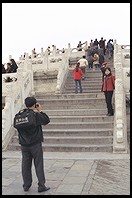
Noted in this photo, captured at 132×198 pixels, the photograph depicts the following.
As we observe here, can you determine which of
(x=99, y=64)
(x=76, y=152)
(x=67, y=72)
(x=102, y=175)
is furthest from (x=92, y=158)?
(x=99, y=64)

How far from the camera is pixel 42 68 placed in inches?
784

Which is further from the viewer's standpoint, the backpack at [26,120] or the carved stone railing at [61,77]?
the carved stone railing at [61,77]

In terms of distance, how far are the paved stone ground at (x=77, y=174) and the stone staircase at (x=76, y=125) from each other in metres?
0.46

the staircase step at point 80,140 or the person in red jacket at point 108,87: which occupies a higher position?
the person in red jacket at point 108,87

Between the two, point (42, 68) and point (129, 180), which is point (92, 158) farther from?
point (42, 68)

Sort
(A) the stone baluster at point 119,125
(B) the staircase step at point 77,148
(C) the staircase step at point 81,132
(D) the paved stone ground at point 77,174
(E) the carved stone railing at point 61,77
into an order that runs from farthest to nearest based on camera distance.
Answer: (E) the carved stone railing at point 61,77
(C) the staircase step at point 81,132
(B) the staircase step at point 77,148
(A) the stone baluster at point 119,125
(D) the paved stone ground at point 77,174

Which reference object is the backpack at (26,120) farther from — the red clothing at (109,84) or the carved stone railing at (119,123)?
the red clothing at (109,84)

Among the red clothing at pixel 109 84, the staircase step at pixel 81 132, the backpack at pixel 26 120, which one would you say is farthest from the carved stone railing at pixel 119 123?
the backpack at pixel 26 120

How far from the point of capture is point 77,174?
7305 millimetres

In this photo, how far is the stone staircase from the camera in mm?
10055

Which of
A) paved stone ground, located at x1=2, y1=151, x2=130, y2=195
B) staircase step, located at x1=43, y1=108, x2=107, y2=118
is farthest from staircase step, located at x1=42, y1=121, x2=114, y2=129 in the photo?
paved stone ground, located at x1=2, y1=151, x2=130, y2=195

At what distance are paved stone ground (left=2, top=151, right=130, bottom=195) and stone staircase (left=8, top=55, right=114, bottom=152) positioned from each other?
456 mm

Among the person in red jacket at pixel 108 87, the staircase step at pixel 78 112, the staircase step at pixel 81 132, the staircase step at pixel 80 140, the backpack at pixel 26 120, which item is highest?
the person in red jacket at pixel 108 87

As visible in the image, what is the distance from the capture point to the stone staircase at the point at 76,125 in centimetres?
1006
